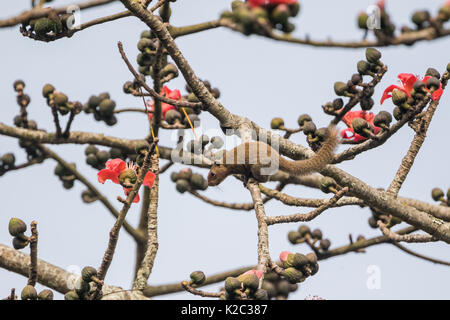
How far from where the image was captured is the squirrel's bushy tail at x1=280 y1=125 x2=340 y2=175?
145 inches

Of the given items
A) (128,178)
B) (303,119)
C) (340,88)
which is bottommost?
(128,178)

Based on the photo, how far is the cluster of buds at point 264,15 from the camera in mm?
1682

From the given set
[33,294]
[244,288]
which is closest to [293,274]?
[244,288]

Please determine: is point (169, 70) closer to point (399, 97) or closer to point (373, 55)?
point (373, 55)

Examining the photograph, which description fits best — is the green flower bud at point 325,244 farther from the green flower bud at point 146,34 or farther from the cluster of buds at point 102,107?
the green flower bud at point 146,34

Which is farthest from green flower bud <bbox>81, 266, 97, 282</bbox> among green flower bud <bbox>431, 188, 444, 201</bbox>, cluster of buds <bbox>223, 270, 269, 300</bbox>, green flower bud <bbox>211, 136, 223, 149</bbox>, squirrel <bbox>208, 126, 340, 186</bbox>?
green flower bud <bbox>431, 188, 444, 201</bbox>

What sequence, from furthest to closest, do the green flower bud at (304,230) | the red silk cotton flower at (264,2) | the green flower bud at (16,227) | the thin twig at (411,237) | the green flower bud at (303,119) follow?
the green flower bud at (304,230) < the green flower bud at (303,119) < the thin twig at (411,237) < the green flower bud at (16,227) < the red silk cotton flower at (264,2)

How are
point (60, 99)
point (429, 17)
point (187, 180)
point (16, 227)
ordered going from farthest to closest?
point (187, 180) → point (60, 99) → point (16, 227) → point (429, 17)

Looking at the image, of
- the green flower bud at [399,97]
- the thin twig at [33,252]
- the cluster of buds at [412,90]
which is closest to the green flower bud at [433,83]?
the cluster of buds at [412,90]

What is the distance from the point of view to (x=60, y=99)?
434 centimetres

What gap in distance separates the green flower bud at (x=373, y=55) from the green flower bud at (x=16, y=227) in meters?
2.28

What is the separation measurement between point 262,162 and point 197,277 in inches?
48.7
